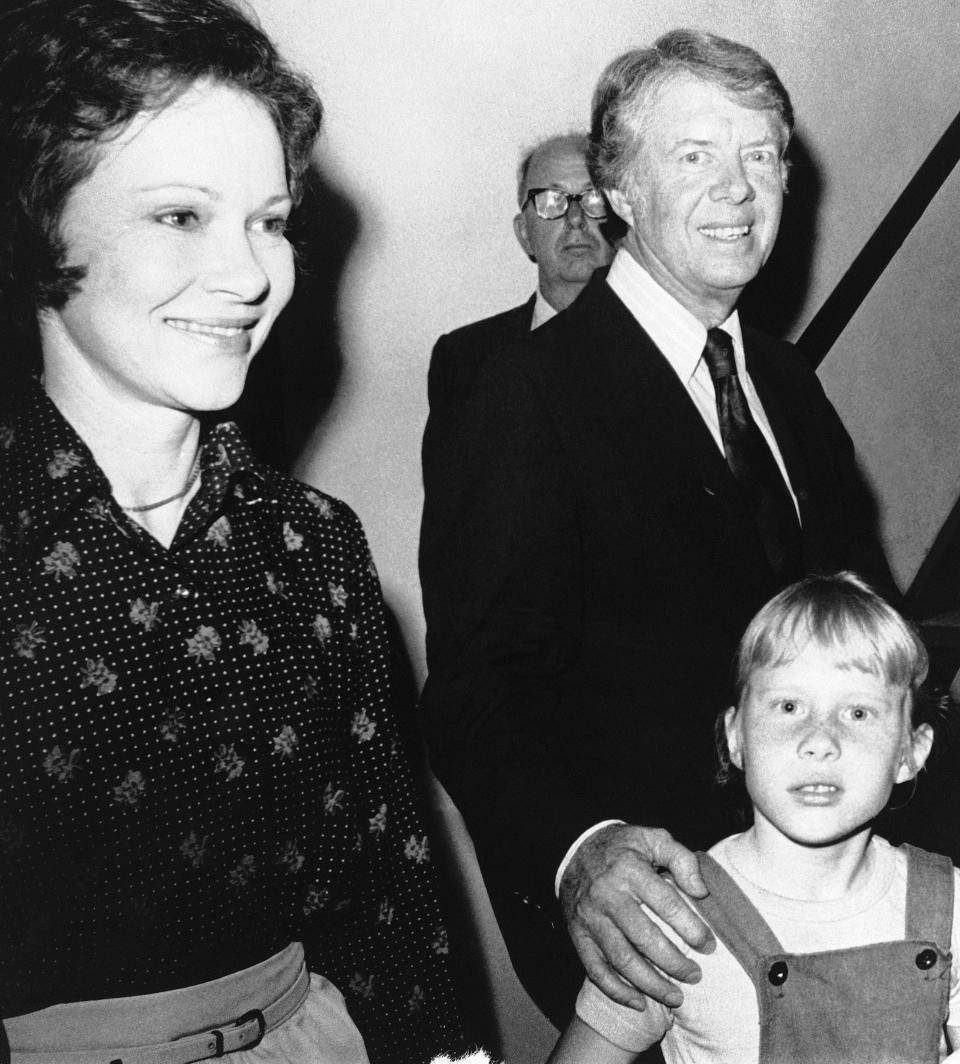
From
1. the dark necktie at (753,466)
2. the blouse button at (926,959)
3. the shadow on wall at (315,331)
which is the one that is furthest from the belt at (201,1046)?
the shadow on wall at (315,331)

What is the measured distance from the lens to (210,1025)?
3.40 ft

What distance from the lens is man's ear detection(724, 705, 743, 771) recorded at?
133 centimetres

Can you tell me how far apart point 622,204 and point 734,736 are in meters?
0.78

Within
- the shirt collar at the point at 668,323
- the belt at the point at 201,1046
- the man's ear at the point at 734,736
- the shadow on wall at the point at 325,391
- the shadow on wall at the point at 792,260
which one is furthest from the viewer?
the shadow on wall at the point at 792,260

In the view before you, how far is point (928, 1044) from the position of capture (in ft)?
4.07

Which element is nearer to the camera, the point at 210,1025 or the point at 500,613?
the point at 210,1025

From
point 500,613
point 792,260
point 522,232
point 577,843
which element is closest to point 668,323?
point 500,613

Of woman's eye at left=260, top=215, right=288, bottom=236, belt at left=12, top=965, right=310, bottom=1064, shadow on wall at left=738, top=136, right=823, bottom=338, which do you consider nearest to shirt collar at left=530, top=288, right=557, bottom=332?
shadow on wall at left=738, top=136, right=823, bottom=338

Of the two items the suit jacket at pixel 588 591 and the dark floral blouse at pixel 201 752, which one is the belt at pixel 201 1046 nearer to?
the dark floral blouse at pixel 201 752

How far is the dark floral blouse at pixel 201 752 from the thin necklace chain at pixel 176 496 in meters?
0.01

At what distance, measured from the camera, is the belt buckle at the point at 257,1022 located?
3.46ft

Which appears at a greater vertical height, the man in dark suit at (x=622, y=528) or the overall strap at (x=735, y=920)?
the man in dark suit at (x=622, y=528)

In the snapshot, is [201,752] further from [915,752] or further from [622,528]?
[915,752]

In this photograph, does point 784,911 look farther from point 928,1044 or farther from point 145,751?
point 145,751
